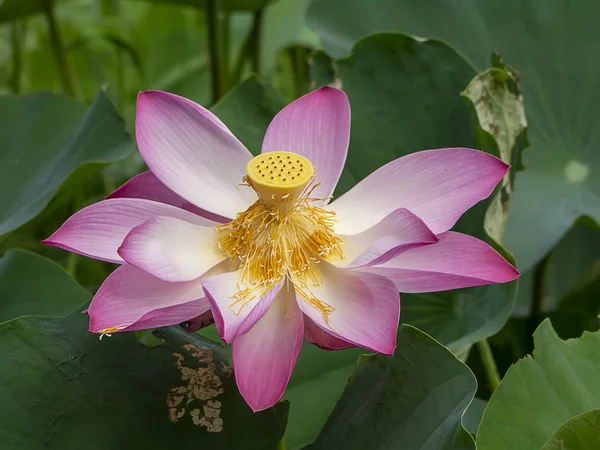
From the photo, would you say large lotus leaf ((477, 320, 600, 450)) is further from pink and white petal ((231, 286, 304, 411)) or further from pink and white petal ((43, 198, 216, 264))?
pink and white petal ((43, 198, 216, 264))

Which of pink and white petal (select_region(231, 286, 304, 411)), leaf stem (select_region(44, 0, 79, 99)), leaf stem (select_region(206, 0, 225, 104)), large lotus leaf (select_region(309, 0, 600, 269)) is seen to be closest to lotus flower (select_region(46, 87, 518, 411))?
pink and white petal (select_region(231, 286, 304, 411))

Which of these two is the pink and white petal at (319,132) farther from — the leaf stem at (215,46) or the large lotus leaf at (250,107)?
the leaf stem at (215,46)

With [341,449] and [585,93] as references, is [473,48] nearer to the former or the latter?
[585,93]

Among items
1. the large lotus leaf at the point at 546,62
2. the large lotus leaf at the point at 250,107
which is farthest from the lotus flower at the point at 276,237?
the large lotus leaf at the point at 546,62

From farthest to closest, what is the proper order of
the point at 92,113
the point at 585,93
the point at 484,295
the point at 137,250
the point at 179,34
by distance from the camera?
the point at 179,34, the point at 585,93, the point at 92,113, the point at 484,295, the point at 137,250

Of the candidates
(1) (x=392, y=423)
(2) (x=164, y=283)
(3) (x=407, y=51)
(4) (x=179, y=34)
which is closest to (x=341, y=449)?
(1) (x=392, y=423)

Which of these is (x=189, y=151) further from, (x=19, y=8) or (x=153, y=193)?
(x=19, y=8)
